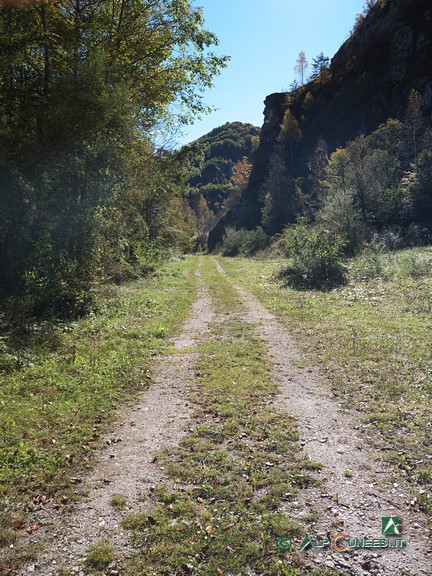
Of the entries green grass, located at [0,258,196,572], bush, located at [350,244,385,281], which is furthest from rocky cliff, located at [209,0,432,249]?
green grass, located at [0,258,196,572]

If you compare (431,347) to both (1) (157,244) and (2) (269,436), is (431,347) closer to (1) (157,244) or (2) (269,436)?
(2) (269,436)

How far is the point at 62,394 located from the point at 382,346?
24.2ft

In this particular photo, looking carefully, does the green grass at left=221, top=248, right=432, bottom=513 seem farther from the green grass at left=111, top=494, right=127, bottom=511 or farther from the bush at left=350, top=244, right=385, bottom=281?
the green grass at left=111, top=494, right=127, bottom=511

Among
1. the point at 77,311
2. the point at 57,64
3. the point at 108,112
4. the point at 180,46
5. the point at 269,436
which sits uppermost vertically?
the point at 180,46

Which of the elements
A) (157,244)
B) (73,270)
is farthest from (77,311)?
(157,244)

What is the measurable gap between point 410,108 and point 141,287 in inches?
1660

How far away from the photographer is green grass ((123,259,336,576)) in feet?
11.0

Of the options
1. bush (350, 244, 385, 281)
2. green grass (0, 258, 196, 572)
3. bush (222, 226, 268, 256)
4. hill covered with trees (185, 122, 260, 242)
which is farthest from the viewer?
hill covered with trees (185, 122, 260, 242)

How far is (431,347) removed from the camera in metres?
8.54

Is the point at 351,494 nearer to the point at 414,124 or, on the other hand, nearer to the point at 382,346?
the point at 382,346

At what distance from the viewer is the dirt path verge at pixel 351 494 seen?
332 cm

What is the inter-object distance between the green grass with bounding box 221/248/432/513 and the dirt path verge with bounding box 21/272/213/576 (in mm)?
3091

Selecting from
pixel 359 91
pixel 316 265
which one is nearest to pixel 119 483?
pixel 316 265

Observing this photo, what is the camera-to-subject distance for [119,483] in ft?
14.7
